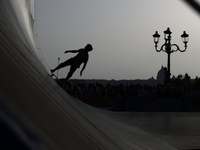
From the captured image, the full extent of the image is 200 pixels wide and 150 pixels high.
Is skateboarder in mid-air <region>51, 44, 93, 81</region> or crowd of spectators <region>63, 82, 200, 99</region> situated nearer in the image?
skateboarder in mid-air <region>51, 44, 93, 81</region>

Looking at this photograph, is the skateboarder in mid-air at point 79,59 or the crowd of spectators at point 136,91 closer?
the skateboarder in mid-air at point 79,59

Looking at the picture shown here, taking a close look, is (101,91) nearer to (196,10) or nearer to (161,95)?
(161,95)

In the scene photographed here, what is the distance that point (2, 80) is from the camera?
129 cm

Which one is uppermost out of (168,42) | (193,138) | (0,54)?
(168,42)

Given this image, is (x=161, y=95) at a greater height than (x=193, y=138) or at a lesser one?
greater

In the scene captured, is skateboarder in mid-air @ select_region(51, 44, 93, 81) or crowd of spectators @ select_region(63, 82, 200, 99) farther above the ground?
skateboarder in mid-air @ select_region(51, 44, 93, 81)

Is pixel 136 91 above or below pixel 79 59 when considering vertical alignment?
below

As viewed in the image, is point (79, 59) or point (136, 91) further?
point (136, 91)

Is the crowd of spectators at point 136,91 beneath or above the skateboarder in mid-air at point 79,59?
beneath

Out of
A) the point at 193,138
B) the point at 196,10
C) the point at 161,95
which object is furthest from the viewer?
the point at 161,95

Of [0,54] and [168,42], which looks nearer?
[0,54]

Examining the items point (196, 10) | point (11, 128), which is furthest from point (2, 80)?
point (196, 10)

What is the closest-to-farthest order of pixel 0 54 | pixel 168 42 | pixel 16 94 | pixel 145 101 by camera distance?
pixel 16 94, pixel 0 54, pixel 145 101, pixel 168 42

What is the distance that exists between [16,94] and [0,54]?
14.9 inches
